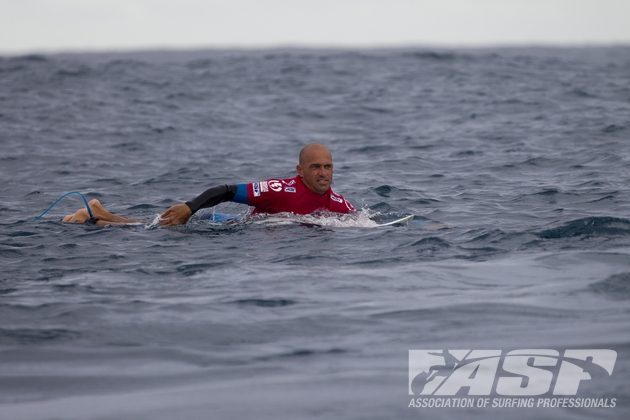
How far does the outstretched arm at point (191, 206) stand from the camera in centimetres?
1071

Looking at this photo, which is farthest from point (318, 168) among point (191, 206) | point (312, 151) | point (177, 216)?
point (177, 216)

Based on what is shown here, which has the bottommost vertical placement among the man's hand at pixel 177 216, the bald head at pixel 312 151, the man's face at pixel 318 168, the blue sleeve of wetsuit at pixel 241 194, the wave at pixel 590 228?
the wave at pixel 590 228

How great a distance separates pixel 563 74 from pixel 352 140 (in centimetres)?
1262

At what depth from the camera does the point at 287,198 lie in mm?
11367

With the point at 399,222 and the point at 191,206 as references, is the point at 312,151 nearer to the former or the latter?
the point at 399,222

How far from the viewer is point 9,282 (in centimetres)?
870

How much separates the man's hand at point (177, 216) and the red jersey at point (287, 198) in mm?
811

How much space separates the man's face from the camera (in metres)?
11.2

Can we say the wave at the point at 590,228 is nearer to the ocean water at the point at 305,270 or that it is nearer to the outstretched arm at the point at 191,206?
the ocean water at the point at 305,270

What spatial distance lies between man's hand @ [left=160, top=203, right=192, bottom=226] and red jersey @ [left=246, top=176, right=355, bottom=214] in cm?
81

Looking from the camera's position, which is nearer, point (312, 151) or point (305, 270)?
point (305, 270)

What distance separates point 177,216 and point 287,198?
1.34 meters

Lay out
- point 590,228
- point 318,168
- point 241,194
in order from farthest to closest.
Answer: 1. point 318,168
2. point 241,194
3. point 590,228

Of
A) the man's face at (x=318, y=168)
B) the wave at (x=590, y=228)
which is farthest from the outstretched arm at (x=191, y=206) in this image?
the wave at (x=590, y=228)
